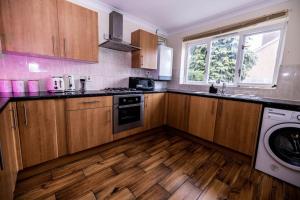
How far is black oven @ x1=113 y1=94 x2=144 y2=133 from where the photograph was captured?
212 centimetres

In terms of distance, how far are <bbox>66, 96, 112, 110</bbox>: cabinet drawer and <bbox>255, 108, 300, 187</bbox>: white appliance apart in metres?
2.13

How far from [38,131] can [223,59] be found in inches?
127

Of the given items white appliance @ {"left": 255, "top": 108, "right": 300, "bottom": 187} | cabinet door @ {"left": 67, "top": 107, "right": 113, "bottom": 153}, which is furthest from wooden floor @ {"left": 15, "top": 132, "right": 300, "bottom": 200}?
cabinet door @ {"left": 67, "top": 107, "right": 113, "bottom": 153}

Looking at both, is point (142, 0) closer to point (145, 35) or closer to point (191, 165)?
point (145, 35)

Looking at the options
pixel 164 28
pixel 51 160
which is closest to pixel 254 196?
pixel 51 160

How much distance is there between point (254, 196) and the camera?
131 centimetres

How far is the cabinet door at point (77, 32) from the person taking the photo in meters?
1.72

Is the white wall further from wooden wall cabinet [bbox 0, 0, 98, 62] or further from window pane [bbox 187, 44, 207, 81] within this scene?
wooden wall cabinet [bbox 0, 0, 98, 62]

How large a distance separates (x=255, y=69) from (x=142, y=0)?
225 cm

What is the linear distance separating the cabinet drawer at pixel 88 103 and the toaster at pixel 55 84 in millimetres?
393

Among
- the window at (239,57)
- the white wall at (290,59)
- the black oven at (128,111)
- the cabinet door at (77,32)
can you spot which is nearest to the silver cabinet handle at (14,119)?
the cabinet door at (77,32)

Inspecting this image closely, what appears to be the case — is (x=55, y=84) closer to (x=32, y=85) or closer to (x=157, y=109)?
(x=32, y=85)

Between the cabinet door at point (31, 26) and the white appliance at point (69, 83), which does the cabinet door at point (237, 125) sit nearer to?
the white appliance at point (69, 83)

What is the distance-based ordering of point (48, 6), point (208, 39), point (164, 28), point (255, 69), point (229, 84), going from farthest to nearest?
point (164, 28) → point (208, 39) → point (229, 84) → point (255, 69) → point (48, 6)
